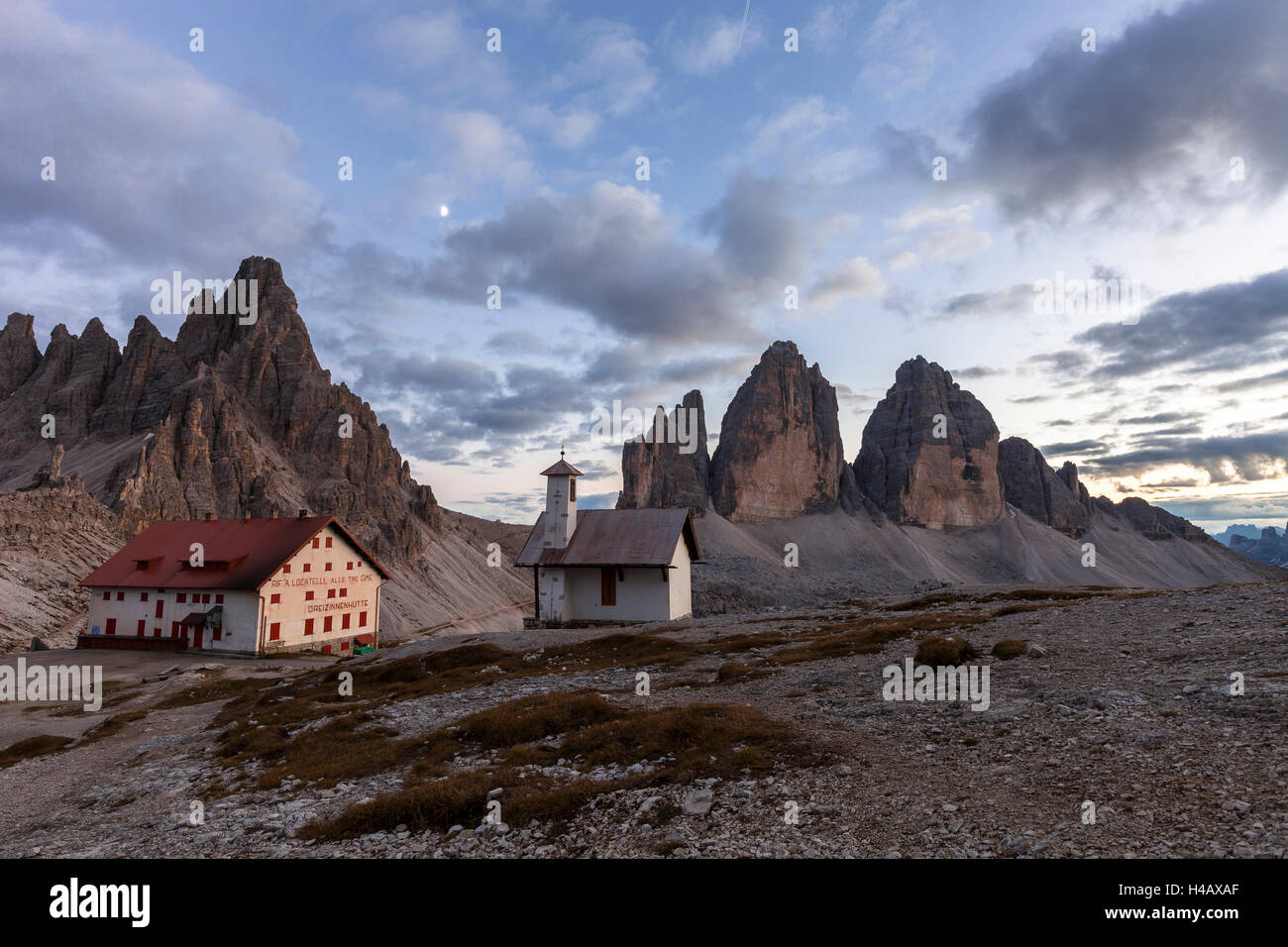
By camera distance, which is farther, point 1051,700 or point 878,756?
point 1051,700

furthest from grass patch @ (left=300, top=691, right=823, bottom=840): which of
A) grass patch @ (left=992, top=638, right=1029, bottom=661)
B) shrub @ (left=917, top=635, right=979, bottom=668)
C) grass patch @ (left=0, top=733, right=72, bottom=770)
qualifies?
grass patch @ (left=0, top=733, right=72, bottom=770)

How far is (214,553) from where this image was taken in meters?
57.2

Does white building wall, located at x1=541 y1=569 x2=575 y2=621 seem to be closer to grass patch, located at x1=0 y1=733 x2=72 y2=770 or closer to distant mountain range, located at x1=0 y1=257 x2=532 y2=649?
grass patch, located at x1=0 y1=733 x2=72 y2=770

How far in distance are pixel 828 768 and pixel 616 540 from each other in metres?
40.2

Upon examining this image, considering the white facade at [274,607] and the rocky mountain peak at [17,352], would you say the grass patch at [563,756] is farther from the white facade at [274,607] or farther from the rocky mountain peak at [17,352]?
the rocky mountain peak at [17,352]

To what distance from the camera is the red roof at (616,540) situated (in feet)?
165

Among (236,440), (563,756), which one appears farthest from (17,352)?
(563,756)

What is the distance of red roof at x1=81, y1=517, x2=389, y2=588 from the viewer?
5462 cm

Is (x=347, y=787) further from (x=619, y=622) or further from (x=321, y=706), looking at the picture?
(x=619, y=622)

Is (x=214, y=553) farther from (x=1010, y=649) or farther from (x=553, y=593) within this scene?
(x=1010, y=649)

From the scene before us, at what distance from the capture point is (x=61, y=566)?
83188 mm

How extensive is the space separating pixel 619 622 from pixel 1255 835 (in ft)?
145

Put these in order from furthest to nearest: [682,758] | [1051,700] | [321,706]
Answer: [321,706]
[1051,700]
[682,758]
